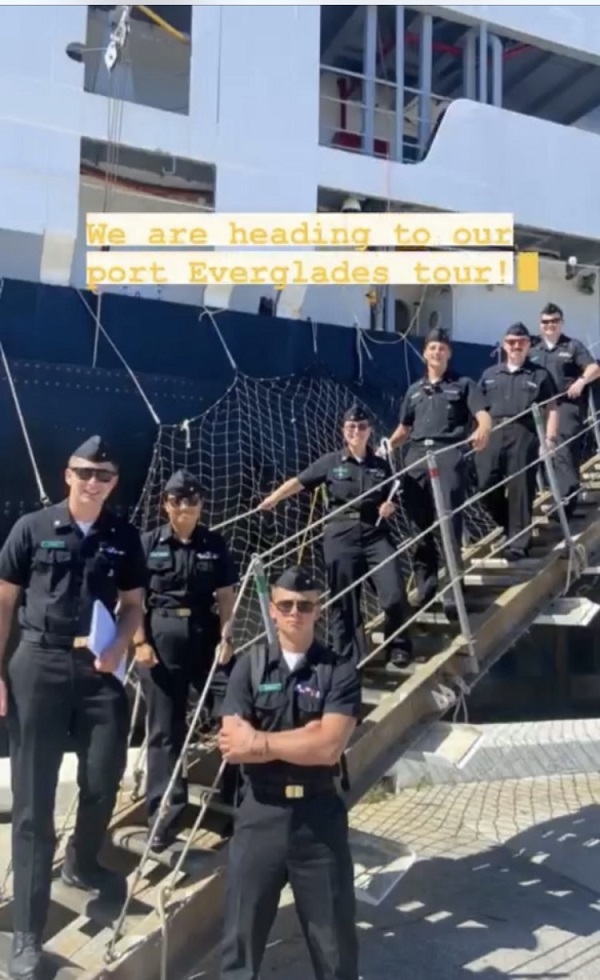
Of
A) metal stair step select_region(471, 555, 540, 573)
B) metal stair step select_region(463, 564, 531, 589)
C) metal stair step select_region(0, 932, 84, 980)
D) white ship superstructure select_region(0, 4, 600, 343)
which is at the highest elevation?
white ship superstructure select_region(0, 4, 600, 343)

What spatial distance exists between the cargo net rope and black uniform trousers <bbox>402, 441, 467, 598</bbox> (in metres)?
1.39

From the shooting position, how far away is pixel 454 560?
4.43 metres

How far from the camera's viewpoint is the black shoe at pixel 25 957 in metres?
2.94

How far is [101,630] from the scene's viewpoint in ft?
10.4

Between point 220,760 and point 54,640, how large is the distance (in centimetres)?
113

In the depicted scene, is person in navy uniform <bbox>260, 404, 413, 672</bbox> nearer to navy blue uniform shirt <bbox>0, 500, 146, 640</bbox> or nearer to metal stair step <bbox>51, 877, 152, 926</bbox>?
navy blue uniform shirt <bbox>0, 500, 146, 640</bbox>

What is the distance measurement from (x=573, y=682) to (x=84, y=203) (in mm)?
6017

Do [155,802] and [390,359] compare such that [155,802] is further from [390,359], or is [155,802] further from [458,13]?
[458,13]

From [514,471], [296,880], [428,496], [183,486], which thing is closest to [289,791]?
[296,880]

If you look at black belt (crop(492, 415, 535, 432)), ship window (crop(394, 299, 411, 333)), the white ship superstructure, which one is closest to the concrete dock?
black belt (crop(492, 415, 535, 432))

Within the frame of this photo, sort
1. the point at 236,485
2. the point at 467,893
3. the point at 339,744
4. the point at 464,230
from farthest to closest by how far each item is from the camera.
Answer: the point at 464,230 → the point at 236,485 → the point at 467,893 → the point at 339,744

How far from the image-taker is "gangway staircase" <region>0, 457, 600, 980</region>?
3094 millimetres

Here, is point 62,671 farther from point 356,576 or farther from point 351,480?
point 351,480

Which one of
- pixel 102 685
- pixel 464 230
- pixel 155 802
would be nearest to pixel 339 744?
pixel 102 685
